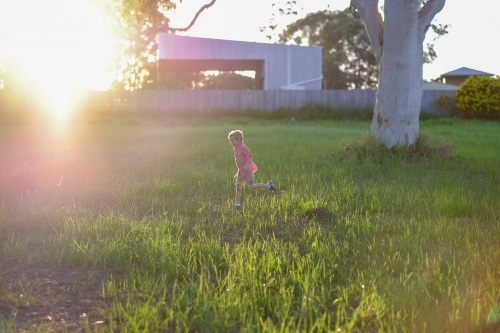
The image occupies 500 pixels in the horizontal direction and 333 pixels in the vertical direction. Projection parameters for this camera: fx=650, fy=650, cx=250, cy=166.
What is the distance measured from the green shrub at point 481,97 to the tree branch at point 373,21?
17971 mm

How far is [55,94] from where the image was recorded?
33906mm

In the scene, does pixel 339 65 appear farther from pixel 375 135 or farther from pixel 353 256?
pixel 353 256

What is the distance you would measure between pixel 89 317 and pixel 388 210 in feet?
14.0

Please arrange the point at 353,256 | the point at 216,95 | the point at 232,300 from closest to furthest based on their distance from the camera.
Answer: the point at 232,300, the point at 353,256, the point at 216,95

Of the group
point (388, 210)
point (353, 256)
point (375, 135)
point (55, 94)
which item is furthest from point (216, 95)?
point (353, 256)

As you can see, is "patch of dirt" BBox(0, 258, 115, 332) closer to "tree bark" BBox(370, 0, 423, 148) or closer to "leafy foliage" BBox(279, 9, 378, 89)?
"tree bark" BBox(370, 0, 423, 148)

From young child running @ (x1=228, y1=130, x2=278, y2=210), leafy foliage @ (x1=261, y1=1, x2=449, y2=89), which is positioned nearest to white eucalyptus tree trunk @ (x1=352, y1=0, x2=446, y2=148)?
young child running @ (x1=228, y1=130, x2=278, y2=210)

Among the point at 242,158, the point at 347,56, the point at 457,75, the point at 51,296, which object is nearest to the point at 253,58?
the point at 347,56

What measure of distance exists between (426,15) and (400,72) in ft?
4.37

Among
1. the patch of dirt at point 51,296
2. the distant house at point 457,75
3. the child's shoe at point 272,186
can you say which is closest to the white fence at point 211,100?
the child's shoe at point 272,186

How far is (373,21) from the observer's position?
12.6 m

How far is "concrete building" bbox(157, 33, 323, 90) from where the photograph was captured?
37.5 meters

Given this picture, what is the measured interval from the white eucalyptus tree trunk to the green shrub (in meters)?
17.9

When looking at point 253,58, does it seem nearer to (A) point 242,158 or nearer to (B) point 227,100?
(B) point 227,100
